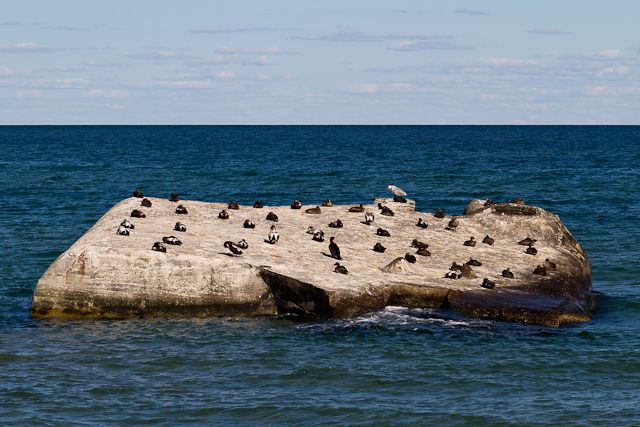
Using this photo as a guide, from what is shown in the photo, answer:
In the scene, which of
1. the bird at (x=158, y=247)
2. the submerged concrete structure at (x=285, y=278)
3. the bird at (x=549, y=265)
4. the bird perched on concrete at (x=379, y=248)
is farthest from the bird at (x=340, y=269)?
the bird at (x=549, y=265)

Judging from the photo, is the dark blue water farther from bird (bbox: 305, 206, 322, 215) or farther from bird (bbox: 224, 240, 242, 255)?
bird (bbox: 305, 206, 322, 215)

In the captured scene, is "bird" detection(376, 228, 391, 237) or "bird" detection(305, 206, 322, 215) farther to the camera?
"bird" detection(305, 206, 322, 215)

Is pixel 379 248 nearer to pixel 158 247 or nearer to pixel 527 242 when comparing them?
pixel 527 242

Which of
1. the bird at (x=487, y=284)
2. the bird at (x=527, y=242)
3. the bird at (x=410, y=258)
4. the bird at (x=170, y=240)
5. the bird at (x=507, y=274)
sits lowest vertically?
the bird at (x=487, y=284)

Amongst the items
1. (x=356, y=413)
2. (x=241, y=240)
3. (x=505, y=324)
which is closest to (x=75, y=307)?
(x=241, y=240)

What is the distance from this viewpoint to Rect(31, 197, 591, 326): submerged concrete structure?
90.9ft

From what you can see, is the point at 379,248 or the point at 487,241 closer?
the point at 379,248

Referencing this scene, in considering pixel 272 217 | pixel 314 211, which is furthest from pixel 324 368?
pixel 314 211

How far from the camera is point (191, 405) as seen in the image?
70.1 ft

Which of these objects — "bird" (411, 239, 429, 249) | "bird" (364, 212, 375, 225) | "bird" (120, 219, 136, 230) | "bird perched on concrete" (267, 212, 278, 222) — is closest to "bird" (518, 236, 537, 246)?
"bird" (411, 239, 429, 249)

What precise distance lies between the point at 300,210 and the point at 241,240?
7236mm

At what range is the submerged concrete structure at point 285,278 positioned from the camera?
27.7m

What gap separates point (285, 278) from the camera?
27719 millimetres

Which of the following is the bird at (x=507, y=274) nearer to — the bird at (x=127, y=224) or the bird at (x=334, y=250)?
the bird at (x=334, y=250)
